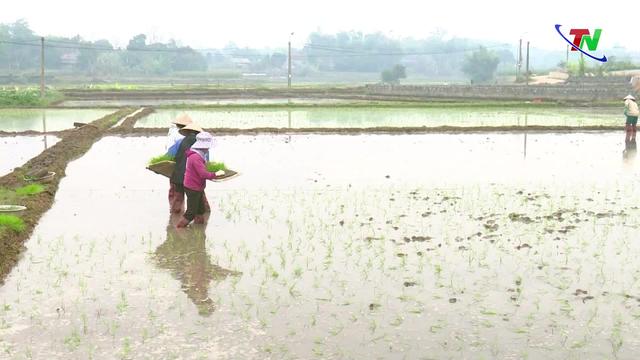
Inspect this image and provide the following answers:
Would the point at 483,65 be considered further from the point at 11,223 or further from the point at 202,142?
the point at 11,223

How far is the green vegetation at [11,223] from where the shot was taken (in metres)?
6.92

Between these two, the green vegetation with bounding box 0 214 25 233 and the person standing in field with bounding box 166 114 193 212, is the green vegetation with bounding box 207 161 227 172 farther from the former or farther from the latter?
the green vegetation with bounding box 0 214 25 233

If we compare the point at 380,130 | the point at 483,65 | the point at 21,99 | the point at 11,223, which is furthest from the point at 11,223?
the point at 483,65

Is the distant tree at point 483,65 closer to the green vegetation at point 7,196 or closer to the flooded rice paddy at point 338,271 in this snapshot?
the flooded rice paddy at point 338,271

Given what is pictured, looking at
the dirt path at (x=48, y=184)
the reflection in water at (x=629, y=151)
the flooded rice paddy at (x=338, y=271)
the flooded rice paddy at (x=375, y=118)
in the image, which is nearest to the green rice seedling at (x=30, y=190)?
the dirt path at (x=48, y=184)

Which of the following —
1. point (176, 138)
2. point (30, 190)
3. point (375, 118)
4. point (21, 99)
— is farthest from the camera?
point (21, 99)

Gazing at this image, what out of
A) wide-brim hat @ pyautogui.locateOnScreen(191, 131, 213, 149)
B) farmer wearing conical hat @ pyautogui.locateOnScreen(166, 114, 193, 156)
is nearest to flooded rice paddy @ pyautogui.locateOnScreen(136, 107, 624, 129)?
farmer wearing conical hat @ pyautogui.locateOnScreen(166, 114, 193, 156)

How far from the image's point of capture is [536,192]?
959 centimetres

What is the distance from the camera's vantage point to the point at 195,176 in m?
7.45

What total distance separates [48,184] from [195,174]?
145 inches

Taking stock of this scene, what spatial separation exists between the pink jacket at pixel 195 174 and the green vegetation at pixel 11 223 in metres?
1.81

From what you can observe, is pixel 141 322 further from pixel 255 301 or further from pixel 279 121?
pixel 279 121

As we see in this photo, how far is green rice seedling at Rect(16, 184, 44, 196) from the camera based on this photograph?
357 inches

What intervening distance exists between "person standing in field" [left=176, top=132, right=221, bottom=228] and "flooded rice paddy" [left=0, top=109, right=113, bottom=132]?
13.2m
